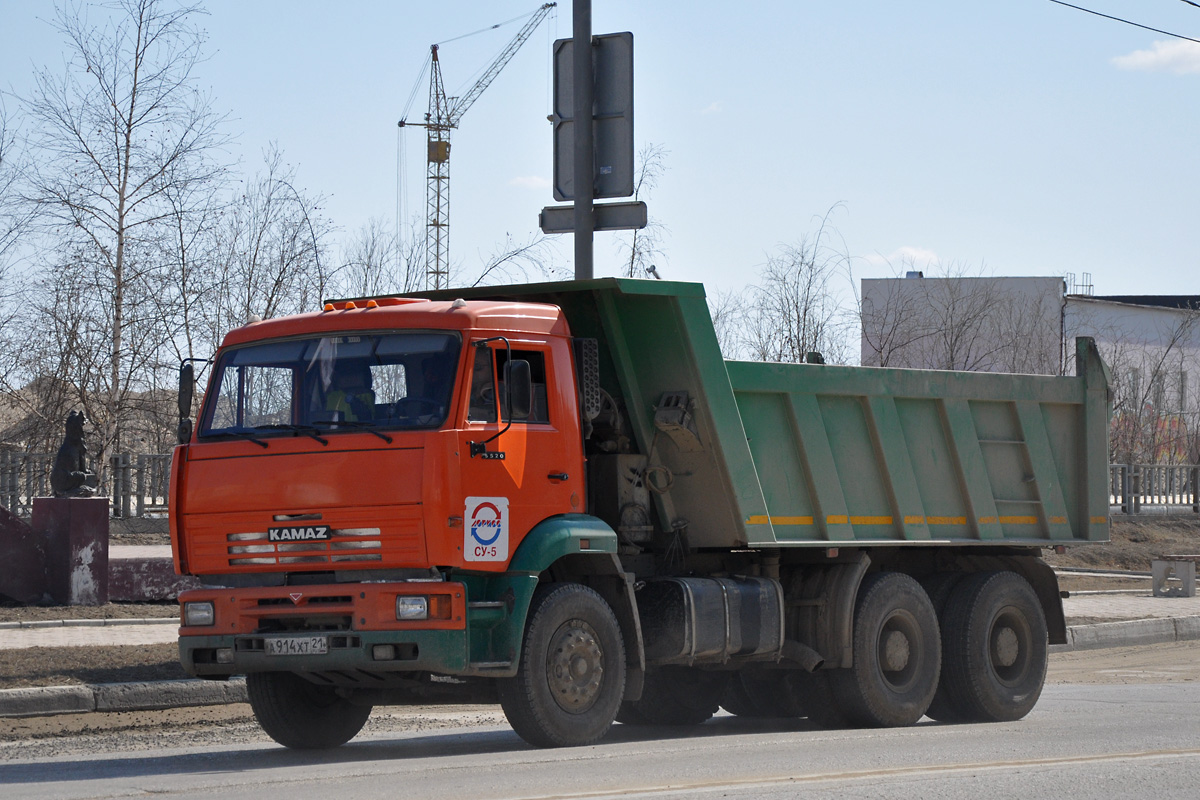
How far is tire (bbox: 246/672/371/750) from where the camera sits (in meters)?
9.30

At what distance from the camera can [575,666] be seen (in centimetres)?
876

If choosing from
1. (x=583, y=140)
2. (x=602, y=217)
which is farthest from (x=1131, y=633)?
(x=583, y=140)

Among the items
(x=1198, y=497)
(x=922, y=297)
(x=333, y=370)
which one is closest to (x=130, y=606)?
(x=333, y=370)

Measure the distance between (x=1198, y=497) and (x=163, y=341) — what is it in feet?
106

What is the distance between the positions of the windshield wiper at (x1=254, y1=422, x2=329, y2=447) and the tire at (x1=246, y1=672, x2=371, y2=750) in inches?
64.1

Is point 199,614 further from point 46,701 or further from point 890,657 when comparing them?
point 890,657

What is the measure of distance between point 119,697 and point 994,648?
7205mm

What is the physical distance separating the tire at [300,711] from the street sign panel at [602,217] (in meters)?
4.49

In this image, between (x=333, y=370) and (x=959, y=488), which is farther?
(x=959, y=488)

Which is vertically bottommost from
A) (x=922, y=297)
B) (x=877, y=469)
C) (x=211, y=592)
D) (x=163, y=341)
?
(x=211, y=592)

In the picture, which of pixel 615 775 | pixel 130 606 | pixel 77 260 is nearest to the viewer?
pixel 615 775

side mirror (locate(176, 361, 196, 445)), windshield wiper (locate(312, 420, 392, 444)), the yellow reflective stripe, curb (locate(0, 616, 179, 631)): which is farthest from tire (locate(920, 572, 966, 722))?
curb (locate(0, 616, 179, 631))

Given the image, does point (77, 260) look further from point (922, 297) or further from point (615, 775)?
point (922, 297)

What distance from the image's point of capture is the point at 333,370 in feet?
29.0
